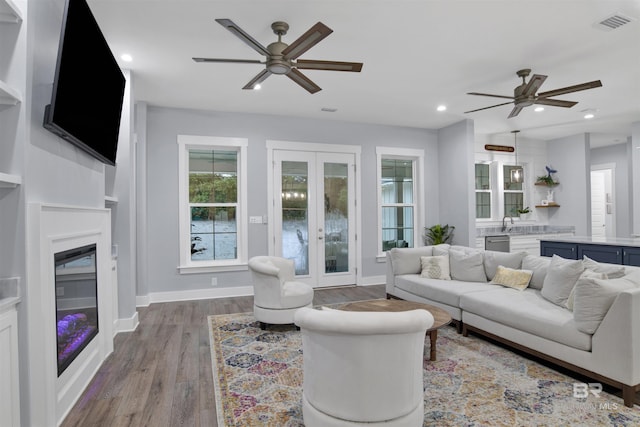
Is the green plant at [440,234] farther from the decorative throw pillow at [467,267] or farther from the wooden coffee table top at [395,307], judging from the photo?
the wooden coffee table top at [395,307]

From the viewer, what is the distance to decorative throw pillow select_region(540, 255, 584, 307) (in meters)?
3.04

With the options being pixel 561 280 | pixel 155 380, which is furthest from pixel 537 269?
pixel 155 380

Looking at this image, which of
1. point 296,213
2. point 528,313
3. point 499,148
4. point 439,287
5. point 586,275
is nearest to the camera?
point 586,275

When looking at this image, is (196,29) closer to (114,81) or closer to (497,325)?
(114,81)

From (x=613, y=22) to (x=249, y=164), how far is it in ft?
14.4

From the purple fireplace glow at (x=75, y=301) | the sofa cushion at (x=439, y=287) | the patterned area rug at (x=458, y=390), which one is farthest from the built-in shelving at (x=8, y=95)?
the sofa cushion at (x=439, y=287)

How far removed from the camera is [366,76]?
4.12m

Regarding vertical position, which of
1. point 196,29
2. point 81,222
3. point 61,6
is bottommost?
point 81,222

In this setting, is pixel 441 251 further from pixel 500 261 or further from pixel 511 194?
pixel 511 194

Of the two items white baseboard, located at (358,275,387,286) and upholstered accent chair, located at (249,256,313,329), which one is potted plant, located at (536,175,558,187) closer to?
white baseboard, located at (358,275,387,286)

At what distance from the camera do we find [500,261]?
4043mm

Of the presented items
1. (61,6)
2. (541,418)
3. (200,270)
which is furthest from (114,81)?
(541,418)

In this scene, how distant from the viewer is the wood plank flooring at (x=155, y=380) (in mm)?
2193

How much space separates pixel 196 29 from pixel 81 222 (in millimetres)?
1818
